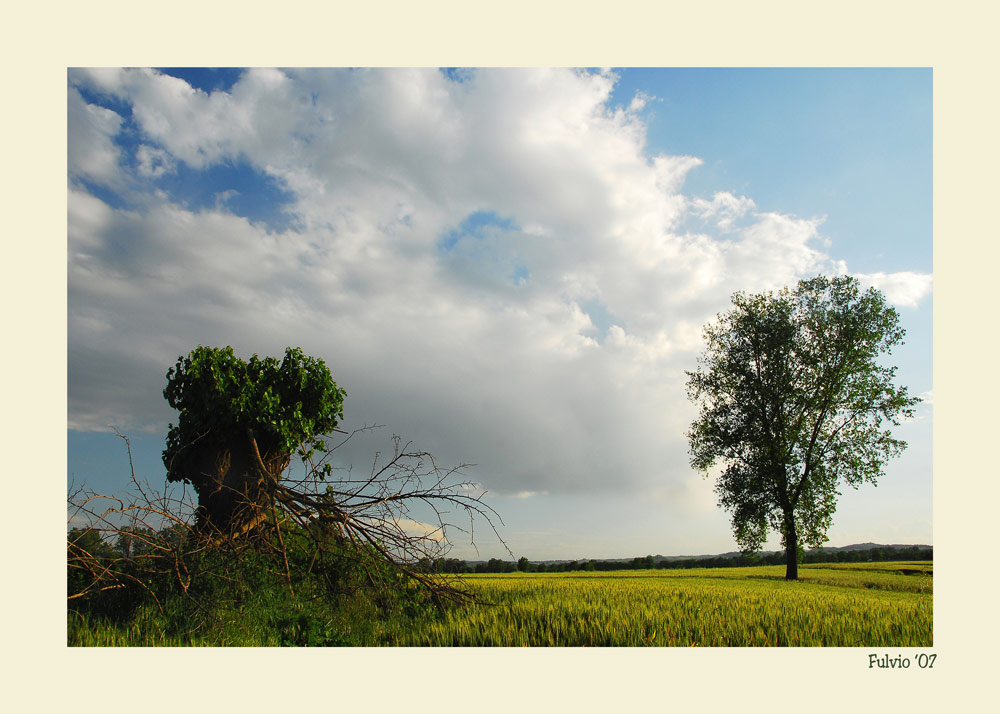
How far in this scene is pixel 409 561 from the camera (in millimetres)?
8094

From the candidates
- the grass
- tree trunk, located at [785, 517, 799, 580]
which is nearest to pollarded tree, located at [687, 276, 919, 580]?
tree trunk, located at [785, 517, 799, 580]

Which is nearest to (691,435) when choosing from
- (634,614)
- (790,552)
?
(790,552)

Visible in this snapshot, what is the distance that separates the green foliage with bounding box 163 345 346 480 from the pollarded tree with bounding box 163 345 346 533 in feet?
0.05

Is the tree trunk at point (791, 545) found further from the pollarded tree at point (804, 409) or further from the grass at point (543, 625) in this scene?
the grass at point (543, 625)

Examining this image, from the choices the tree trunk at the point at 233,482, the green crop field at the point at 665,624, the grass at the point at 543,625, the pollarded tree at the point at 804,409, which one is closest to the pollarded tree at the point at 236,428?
the tree trunk at the point at 233,482

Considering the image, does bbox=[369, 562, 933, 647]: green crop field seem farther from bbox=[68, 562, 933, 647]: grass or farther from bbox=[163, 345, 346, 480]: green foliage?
bbox=[163, 345, 346, 480]: green foliage

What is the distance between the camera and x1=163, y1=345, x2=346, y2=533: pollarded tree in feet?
26.9

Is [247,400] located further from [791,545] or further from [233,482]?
[791,545]

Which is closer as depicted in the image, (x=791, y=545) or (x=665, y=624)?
(x=665, y=624)

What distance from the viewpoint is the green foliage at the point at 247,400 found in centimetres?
827

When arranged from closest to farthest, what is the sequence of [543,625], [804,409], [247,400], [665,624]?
[665,624]
[543,625]
[247,400]
[804,409]

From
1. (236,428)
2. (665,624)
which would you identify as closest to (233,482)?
(236,428)

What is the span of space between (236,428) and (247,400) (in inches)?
23.4

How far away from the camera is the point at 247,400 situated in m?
8.29
